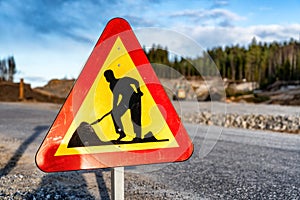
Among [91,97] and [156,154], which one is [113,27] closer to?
[91,97]

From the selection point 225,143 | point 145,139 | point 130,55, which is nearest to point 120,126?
point 145,139

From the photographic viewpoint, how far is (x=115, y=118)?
1.63m

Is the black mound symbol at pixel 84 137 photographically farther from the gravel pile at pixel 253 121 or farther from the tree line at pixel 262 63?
the tree line at pixel 262 63

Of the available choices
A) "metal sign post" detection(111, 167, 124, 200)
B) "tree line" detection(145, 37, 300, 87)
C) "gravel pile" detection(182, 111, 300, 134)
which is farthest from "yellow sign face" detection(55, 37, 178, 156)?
"tree line" detection(145, 37, 300, 87)

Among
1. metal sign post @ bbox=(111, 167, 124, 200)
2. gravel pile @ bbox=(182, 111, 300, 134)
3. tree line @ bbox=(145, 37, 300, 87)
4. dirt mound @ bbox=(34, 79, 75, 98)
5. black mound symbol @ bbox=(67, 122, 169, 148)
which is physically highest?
tree line @ bbox=(145, 37, 300, 87)

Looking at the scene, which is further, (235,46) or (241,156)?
(235,46)

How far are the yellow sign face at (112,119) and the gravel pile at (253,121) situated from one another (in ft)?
31.2

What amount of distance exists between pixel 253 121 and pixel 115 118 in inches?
461

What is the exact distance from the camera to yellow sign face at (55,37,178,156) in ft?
5.23

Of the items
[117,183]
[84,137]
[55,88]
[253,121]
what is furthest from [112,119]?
[55,88]

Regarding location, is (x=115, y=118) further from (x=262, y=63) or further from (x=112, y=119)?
(x=262, y=63)

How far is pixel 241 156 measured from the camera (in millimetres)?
5348

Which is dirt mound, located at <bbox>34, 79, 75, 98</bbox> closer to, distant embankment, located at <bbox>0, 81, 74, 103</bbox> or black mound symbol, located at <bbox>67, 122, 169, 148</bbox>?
distant embankment, located at <bbox>0, 81, 74, 103</bbox>

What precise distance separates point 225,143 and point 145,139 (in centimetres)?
540
